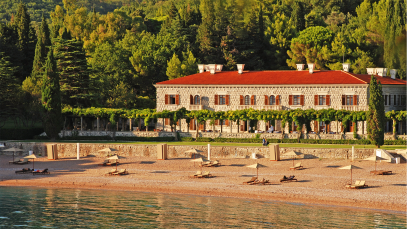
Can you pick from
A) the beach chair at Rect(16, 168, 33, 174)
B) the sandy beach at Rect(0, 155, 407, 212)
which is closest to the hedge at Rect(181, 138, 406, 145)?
the sandy beach at Rect(0, 155, 407, 212)

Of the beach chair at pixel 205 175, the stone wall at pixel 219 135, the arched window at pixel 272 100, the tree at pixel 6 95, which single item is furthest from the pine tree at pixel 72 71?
the beach chair at pixel 205 175

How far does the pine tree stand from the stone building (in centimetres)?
1188

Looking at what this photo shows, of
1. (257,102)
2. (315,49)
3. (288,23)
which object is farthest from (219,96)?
(288,23)

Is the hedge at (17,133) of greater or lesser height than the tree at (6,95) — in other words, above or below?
below

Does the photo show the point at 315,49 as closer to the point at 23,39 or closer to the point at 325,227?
the point at 23,39

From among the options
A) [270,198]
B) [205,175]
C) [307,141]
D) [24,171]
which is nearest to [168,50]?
[307,141]

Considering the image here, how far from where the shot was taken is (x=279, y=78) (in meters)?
63.6

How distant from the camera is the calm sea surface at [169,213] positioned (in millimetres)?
26391

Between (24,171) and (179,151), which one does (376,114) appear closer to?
(179,151)

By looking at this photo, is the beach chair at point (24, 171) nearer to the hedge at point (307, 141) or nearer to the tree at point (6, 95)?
the hedge at point (307, 141)

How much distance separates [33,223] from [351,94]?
42845 mm

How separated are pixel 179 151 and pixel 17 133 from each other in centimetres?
2220

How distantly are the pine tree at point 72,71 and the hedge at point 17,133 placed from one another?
10562 mm

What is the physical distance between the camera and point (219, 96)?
6438 cm
